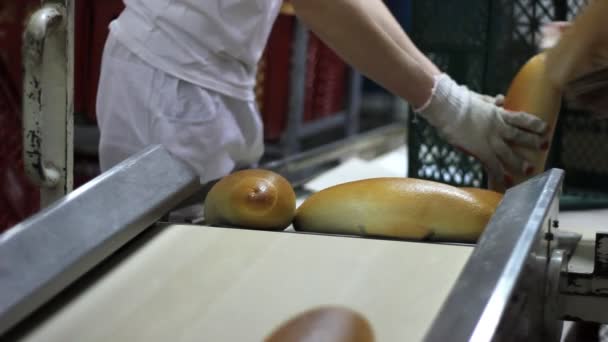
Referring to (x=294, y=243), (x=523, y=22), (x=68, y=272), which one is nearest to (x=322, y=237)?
(x=294, y=243)

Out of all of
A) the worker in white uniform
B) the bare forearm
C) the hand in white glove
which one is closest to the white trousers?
the worker in white uniform

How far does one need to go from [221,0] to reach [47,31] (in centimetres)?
54

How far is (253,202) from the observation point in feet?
2.97

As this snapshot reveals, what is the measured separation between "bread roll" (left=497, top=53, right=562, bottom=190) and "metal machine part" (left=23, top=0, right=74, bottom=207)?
2.14 ft

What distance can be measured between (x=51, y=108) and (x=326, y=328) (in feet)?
1.60

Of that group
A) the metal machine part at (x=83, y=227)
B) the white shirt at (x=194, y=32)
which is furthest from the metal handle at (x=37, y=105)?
the white shirt at (x=194, y=32)

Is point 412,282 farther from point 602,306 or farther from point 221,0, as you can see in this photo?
point 221,0

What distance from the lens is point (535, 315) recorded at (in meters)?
0.77

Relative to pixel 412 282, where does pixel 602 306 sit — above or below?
below

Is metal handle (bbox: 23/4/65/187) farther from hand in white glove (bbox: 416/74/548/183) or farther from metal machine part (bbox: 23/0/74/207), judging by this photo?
hand in white glove (bbox: 416/74/548/183)

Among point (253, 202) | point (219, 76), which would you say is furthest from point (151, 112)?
point (253, 202)

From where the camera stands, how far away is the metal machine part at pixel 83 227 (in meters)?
0.72

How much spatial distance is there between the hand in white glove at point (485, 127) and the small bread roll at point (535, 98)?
1cm

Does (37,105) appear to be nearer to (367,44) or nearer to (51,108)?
(51,108)
